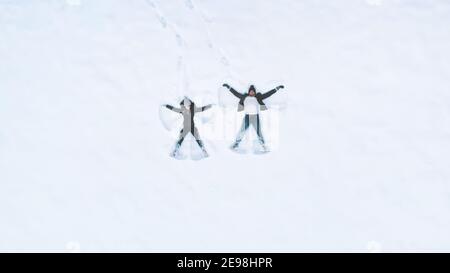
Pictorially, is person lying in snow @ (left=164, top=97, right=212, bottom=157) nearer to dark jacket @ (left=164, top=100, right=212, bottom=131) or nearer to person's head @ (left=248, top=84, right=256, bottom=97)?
dark jacket @ (left=164, top=100, right=212, bottom=131)

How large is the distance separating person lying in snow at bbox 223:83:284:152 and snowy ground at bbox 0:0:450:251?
40 millimetres

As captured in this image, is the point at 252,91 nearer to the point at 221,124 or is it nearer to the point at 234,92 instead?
the point at 234,92

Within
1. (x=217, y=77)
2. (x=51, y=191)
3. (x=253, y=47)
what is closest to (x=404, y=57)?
(x=253, y=47)

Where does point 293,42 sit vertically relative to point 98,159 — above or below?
above

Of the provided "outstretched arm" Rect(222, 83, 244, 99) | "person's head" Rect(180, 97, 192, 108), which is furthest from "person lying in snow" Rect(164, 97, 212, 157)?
"outstretched arm" Rect(222, 83, 244, 99)

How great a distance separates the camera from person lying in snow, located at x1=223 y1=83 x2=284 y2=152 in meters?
1.92

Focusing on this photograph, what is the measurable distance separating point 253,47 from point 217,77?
0.20 meters

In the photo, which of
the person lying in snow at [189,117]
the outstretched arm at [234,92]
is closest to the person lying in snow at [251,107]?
the outstretched arm at [234,92]

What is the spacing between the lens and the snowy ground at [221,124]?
6.18 feet

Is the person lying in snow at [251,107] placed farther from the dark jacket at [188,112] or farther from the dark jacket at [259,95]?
the dark jacket at [188,112]

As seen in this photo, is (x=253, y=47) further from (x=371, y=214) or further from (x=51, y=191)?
(x=51, y=191)

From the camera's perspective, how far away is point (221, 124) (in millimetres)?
1944
